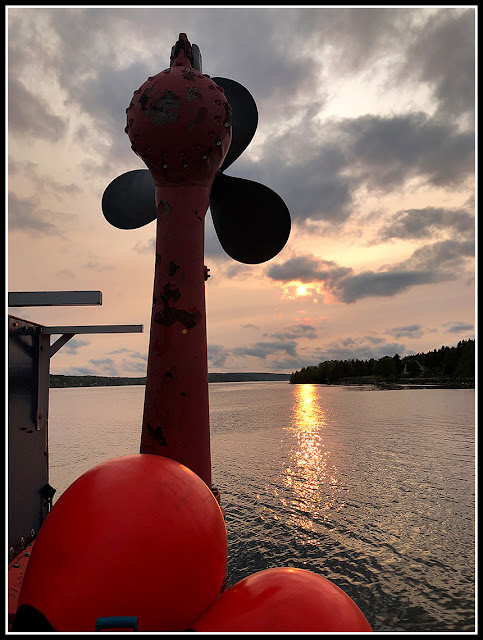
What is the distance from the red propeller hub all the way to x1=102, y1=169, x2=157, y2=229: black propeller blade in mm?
1810

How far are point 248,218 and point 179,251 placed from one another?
2.23m

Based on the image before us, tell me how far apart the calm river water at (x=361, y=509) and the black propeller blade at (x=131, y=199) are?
325 inches

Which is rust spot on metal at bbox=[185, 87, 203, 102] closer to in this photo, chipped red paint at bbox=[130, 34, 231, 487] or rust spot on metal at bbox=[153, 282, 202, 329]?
chipped red paint at bbox=[130, 34, 231, 487]

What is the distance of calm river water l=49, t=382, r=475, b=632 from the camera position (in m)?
9.25

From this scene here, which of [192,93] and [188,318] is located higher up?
[192,93]

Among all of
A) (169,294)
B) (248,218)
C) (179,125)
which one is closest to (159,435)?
(169,294)

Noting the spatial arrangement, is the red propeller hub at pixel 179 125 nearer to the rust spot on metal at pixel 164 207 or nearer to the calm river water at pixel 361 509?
the rust spot on metal at pixel 164 207

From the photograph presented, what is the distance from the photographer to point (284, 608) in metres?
2.74

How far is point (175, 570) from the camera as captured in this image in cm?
291

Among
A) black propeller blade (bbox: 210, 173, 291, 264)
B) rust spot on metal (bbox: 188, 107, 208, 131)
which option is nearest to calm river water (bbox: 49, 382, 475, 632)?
black propeller blade (bbox: 210, 173, 291, 264)

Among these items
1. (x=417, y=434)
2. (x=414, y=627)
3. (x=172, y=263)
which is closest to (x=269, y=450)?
(x=417, y=434)

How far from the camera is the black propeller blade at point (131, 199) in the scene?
8.07 metres

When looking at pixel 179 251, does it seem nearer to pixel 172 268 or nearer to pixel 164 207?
pixel 172 268

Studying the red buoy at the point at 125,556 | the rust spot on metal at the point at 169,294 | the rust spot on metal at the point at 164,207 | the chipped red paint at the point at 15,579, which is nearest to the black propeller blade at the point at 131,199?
the rust spot on metal at the point at 164,207
